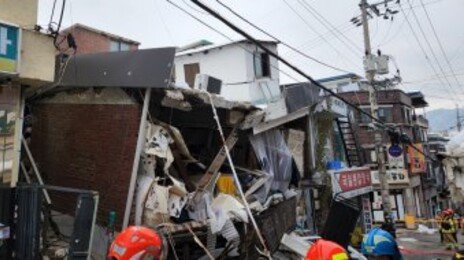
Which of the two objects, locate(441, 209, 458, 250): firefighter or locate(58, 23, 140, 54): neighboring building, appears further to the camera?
locate(58, 23, 140, 54): neighboring building

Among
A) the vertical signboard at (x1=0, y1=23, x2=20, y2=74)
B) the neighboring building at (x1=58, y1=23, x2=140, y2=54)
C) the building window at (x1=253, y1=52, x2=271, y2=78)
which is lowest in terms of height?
the vertical signboard at (x1=0, y1=23, x2=20, y2=74)

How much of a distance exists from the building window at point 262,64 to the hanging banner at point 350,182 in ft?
28.4

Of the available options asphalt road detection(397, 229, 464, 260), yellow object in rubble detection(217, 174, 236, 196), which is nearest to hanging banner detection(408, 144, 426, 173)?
asphalt road detection(397, 229, 464, 260)

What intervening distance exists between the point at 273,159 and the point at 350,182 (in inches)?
201

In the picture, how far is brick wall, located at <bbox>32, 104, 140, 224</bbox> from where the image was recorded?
950cm

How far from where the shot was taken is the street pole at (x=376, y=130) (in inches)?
853

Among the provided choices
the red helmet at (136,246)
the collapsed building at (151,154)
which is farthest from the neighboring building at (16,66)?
the red helmet at (136,246)

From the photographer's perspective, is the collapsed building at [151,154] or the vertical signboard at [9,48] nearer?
the vertical signboard at [9,48]

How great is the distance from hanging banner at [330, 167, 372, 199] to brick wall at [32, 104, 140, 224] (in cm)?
906

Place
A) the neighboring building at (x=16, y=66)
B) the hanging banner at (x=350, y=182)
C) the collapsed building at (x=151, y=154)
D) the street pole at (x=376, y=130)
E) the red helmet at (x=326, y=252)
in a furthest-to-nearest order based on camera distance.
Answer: the street pole at (x=376, y=130) → the hanging banner at (x=350, y=182) → the collapsed building at (x=151, y=154) → the neighboring building at (x=16, y=66) → the red helmet at (x=326, y=252)

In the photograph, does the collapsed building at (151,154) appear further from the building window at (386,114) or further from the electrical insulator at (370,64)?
the building window at (386,114)

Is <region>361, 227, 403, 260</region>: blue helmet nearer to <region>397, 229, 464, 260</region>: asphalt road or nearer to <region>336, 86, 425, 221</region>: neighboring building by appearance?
<region>397, 229, 464, 260</region>: asphalt road

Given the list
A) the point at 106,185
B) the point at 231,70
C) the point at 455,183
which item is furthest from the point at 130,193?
the point at 231,70

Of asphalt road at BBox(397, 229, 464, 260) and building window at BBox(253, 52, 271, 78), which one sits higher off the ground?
building window at BBox(253, 52, 271, 78)
